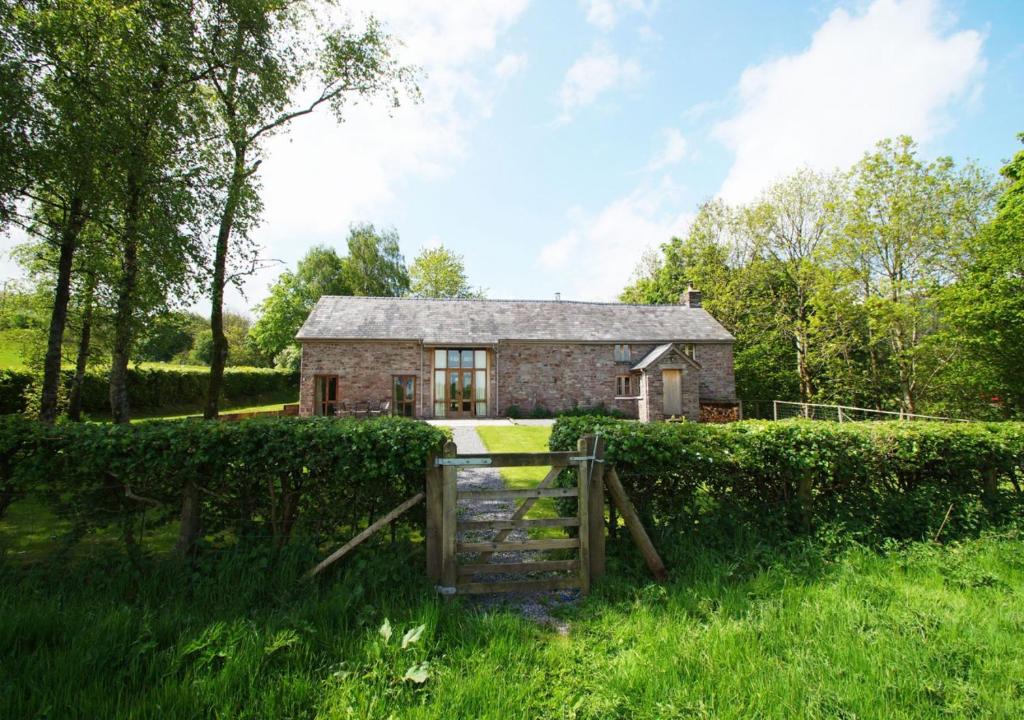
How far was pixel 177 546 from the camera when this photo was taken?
4324mm

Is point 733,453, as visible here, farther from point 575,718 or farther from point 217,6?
point 217,6

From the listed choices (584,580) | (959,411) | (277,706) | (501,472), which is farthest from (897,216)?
(277,706)

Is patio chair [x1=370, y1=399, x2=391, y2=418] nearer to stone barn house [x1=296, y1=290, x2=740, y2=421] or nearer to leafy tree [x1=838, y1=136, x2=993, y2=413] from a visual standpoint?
stone barn house [x1=296, y1=290, x2=740, y2=421]

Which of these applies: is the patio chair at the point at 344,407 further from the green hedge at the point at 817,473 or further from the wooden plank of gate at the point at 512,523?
the wooden plank of gate at the point at 512,523

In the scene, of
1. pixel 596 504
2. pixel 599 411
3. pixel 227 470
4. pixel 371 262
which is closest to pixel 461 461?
pixel 596 504

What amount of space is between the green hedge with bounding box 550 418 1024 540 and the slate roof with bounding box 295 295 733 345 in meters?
18.7

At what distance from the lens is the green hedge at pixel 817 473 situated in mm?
4883

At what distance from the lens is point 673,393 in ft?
75.2

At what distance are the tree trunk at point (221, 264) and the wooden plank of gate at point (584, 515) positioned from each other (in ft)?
31.4

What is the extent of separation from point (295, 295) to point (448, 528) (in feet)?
139

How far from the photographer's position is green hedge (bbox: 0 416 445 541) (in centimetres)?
418

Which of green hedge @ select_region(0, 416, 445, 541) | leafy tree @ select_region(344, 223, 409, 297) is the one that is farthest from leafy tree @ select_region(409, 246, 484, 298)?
green hedge @ select_region(0, 416, 445, 541)

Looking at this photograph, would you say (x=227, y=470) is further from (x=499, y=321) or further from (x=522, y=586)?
(x=499, y=321)

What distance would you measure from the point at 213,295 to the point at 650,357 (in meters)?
19.8
